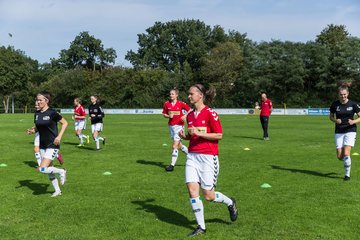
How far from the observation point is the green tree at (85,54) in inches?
4336

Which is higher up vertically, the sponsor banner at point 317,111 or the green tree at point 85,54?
the green tree at point 85,54

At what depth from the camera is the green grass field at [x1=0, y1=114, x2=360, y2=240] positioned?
6629 millimetres

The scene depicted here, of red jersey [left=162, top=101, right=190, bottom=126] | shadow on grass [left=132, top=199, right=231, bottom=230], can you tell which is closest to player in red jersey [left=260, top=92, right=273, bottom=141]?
red jersey [left=162, top=101, right=190, bottom=126]

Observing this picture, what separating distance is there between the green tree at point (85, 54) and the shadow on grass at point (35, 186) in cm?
10072

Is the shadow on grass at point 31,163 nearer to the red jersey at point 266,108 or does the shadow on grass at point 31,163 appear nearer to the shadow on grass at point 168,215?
the shadow on grass at point 168,215

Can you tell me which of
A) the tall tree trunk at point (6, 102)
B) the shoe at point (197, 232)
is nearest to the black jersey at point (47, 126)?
the shoe at point (197, 232)

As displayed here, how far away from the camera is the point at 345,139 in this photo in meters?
10.6

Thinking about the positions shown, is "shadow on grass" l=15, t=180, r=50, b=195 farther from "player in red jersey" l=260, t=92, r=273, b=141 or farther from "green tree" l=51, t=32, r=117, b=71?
"green tree" l=51, t=32, r=117, b=71

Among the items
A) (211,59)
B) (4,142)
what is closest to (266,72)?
(211,59)

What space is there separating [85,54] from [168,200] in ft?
345

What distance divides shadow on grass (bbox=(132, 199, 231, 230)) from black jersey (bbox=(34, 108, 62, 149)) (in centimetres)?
214

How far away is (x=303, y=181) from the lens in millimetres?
10477

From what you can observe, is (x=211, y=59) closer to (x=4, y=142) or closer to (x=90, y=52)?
(x=90, y=52)

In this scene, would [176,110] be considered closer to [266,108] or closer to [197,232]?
[197,232]
